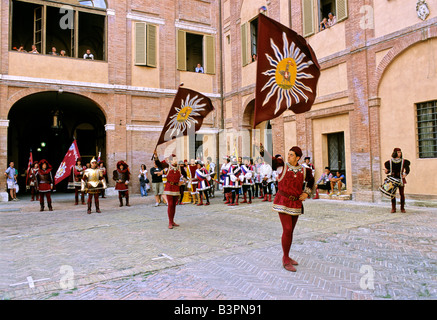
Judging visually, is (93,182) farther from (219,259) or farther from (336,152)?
(336,152)

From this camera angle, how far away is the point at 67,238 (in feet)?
23.9

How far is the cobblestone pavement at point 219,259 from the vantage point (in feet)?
13.2

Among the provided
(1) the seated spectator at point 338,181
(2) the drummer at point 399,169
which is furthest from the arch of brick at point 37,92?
(2) the drummer at point 399,169

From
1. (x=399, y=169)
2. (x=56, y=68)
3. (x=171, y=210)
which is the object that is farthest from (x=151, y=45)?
(x=399, y=169)

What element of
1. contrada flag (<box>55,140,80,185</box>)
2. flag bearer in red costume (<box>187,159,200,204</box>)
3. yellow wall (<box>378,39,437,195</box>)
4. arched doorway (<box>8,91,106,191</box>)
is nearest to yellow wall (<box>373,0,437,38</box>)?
yellow wall (<box>378,39,437,195</box>)

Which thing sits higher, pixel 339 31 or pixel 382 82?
pixel 339 31

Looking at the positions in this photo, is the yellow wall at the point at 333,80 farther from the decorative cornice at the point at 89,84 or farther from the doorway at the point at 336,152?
the decorative cornice at the point at 89,84

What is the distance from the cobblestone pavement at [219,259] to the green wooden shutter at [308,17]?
386 inches

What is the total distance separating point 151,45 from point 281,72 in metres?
15.8

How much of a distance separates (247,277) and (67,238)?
190 inches

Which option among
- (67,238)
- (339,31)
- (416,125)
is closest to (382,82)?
(416,125)

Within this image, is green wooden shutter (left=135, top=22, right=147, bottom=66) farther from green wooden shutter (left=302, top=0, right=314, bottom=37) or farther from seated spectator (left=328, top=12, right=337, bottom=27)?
seated spectator (left=328, top=12, right=337, bottom=27)

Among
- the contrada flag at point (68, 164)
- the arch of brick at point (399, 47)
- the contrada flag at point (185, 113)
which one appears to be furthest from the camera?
the contrada flag at point (68, 164)
